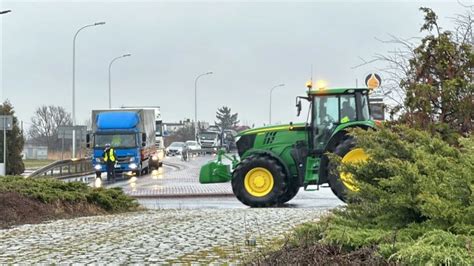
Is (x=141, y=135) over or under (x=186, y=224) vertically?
over

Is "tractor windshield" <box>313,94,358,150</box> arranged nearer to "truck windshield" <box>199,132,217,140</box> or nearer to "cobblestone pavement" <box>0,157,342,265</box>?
"cobblestone pavement" <box>0,157,342,265</box>

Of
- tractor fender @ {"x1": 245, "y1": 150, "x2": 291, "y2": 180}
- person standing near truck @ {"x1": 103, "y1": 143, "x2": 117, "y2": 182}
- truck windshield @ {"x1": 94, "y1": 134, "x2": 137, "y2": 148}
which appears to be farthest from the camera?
truck windshield @ {"x1": 94, "y1": 134, "x2": 137, "y2": 148}

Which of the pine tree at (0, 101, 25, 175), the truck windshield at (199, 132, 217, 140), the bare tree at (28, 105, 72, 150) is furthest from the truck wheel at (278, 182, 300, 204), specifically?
the bare tree at (28, 105, 72, 150)

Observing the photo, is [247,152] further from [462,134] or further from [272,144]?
[462,134]

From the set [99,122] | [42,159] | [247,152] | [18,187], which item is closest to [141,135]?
[99,122]

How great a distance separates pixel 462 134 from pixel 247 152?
9.52 metres

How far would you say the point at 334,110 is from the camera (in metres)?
17.0

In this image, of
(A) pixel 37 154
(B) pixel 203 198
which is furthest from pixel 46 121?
(B) pixel 203 198

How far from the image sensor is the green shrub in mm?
4773

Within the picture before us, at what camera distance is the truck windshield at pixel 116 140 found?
34.5 metres

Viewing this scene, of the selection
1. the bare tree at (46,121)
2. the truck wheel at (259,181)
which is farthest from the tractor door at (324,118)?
the bare tree at (46,121)

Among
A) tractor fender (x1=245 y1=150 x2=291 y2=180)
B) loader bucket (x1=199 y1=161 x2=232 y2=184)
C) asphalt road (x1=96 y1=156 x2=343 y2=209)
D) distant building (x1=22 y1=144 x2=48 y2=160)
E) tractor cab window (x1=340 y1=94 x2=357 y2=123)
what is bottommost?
asphalt road (x1=96 y1=156 x2=343 y2=209)

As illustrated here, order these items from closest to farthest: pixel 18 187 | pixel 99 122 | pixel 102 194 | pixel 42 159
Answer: pixel 18 187 → pixel 102 194 → pixel 99 122 → pixel 42 159

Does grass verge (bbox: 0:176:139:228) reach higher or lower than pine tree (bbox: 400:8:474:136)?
lower
